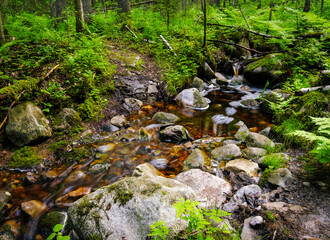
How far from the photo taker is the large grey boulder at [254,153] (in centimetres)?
420

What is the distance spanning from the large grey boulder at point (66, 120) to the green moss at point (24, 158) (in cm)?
79

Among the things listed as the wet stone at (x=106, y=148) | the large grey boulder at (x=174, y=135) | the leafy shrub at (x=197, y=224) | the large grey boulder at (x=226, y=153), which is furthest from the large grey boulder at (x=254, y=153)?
the wet stone at (x=106, y=148)

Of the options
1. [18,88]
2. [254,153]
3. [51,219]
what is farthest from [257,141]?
[18,88]

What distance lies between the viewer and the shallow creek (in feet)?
11.2

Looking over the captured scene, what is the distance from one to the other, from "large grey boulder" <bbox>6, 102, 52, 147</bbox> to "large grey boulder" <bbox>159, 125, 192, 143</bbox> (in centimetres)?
299

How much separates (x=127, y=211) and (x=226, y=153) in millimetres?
2922

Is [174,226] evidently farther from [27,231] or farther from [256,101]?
[256,101]

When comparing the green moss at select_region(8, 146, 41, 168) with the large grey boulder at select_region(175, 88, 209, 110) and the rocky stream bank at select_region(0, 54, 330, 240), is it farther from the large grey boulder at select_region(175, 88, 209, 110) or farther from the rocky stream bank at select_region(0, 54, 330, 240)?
the large grey boulder at select_region(175, 88, 209, 110)

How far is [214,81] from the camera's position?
10.1 meters

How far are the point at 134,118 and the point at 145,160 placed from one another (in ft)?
7.31

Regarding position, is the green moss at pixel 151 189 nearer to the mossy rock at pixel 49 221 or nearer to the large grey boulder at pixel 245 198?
the large grey boulder at pixel 245 198

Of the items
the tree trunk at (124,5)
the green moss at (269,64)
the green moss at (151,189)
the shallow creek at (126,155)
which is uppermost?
the tree trunk at (124,5)

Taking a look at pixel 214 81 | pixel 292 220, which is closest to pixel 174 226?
pixel 292 220

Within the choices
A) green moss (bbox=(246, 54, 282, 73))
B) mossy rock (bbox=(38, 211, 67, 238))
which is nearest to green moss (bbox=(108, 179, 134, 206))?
mossy rock (bbox=(38, 211, 67, 238))
